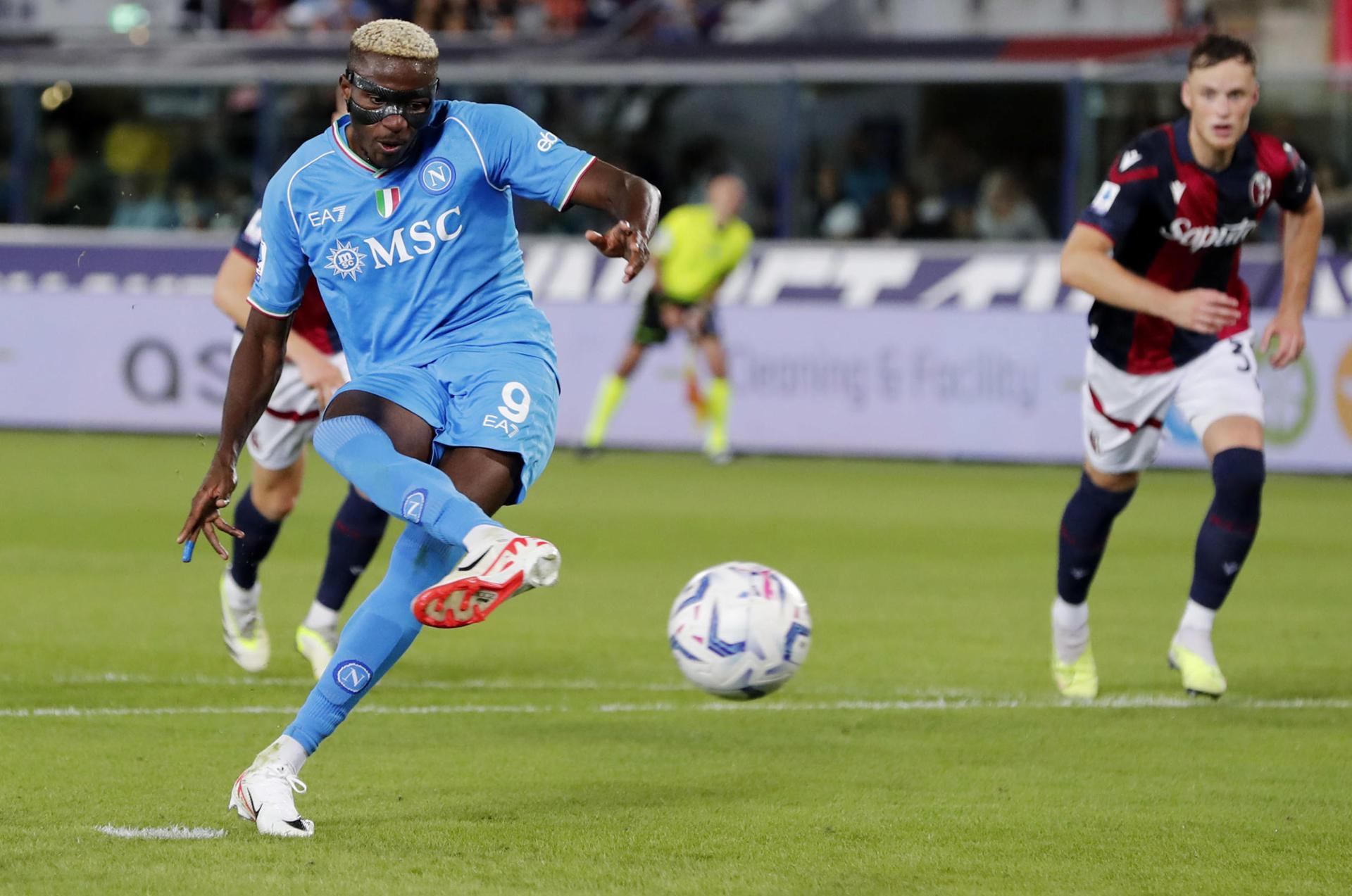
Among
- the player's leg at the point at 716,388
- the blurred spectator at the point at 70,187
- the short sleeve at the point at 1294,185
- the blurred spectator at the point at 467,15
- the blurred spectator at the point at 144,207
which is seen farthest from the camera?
the blurred spectator at the point at 467,15

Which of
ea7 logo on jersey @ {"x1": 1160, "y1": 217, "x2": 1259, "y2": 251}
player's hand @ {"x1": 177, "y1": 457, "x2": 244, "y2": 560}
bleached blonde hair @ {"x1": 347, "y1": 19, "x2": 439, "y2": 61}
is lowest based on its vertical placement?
ea7 logo on jersey @ {"x1": 1160, "y1": 217, "x2": 1259, "y2": 251}

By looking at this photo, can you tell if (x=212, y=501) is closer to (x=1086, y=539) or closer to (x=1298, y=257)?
(x=1086, y=539)

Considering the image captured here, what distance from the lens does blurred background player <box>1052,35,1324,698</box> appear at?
6965 millimetres

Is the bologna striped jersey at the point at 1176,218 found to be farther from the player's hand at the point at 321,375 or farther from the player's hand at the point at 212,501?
the player's hand at the point at 212,501

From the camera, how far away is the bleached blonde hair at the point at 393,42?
16.3ft

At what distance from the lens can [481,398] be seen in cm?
506

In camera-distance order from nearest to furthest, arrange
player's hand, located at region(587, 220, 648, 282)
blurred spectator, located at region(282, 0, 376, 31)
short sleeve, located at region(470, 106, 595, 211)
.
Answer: player's hand, located at region(587, 220, 648, 282)
short sleeve, located at region(470, 106, 595, 211)
blurred spectator, located at region(282, 0, 376, 31)

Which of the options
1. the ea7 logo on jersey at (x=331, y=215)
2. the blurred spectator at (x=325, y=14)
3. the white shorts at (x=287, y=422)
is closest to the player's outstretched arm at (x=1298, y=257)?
the white shorts at (x=287, y=422)

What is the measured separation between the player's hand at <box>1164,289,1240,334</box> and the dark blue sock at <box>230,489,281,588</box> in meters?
3.28

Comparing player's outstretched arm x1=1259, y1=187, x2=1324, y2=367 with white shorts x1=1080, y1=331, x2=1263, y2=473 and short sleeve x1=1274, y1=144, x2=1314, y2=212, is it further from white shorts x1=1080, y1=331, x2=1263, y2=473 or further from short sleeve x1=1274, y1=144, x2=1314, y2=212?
white shorts x1=1080, y1=331, x2=1263, y2=473

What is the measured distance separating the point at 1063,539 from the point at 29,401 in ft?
42.0

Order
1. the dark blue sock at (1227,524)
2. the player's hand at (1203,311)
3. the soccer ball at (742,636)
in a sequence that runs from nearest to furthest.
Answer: the soccer ball at (742,636)
the player's hand at (1203,311)
the dark blue sock at (1227,524)

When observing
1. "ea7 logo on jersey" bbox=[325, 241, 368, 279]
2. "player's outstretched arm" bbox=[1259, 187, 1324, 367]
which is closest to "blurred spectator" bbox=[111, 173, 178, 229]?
"player's outstretched arm" bbox=[1259, 187, 1324, 367]

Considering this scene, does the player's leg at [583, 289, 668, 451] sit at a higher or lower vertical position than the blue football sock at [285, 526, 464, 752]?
lower
